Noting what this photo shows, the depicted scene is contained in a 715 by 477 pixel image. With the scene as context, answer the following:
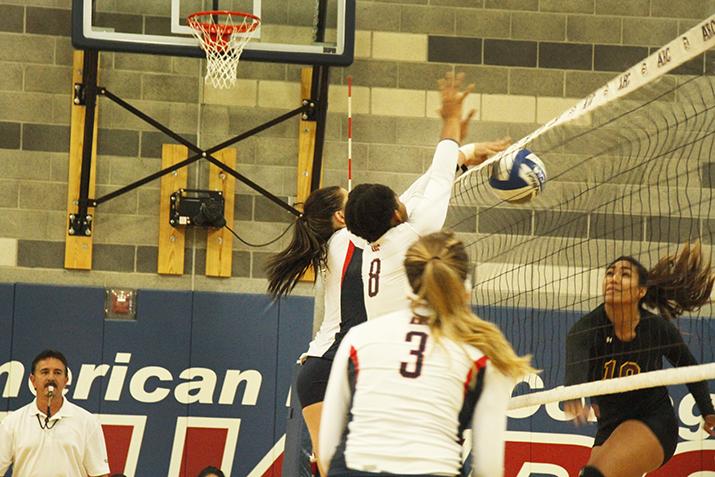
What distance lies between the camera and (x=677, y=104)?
36.2ft

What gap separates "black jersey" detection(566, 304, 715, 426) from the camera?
261 inches

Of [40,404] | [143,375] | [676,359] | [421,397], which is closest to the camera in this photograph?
[421,397]

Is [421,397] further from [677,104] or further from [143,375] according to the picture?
[677,104]

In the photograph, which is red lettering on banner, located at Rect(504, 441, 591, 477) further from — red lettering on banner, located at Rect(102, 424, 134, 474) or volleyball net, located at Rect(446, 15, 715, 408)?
red lettering on banner, located at Rect(102, 424, 134, 474)

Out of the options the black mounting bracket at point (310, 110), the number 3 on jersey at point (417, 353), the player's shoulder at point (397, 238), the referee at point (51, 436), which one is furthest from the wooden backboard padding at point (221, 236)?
the number 3 on jersey at point (417, 353)

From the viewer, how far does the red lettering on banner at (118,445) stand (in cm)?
1019

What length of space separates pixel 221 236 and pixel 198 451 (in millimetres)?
1761

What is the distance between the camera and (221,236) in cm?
1042

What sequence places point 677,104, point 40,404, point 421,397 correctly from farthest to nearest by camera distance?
point 677,104
point 40,404
point 421,397

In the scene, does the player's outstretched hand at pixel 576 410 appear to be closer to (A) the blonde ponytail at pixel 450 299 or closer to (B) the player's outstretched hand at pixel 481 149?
(B) the player's outstretched hand at pixel 481 149

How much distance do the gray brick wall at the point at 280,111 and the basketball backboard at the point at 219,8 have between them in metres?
1.00

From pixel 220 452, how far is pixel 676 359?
15.6 ft

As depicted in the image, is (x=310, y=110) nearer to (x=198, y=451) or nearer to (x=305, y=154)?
(x=305, y=154)

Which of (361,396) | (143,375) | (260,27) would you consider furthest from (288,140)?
(361,396)
